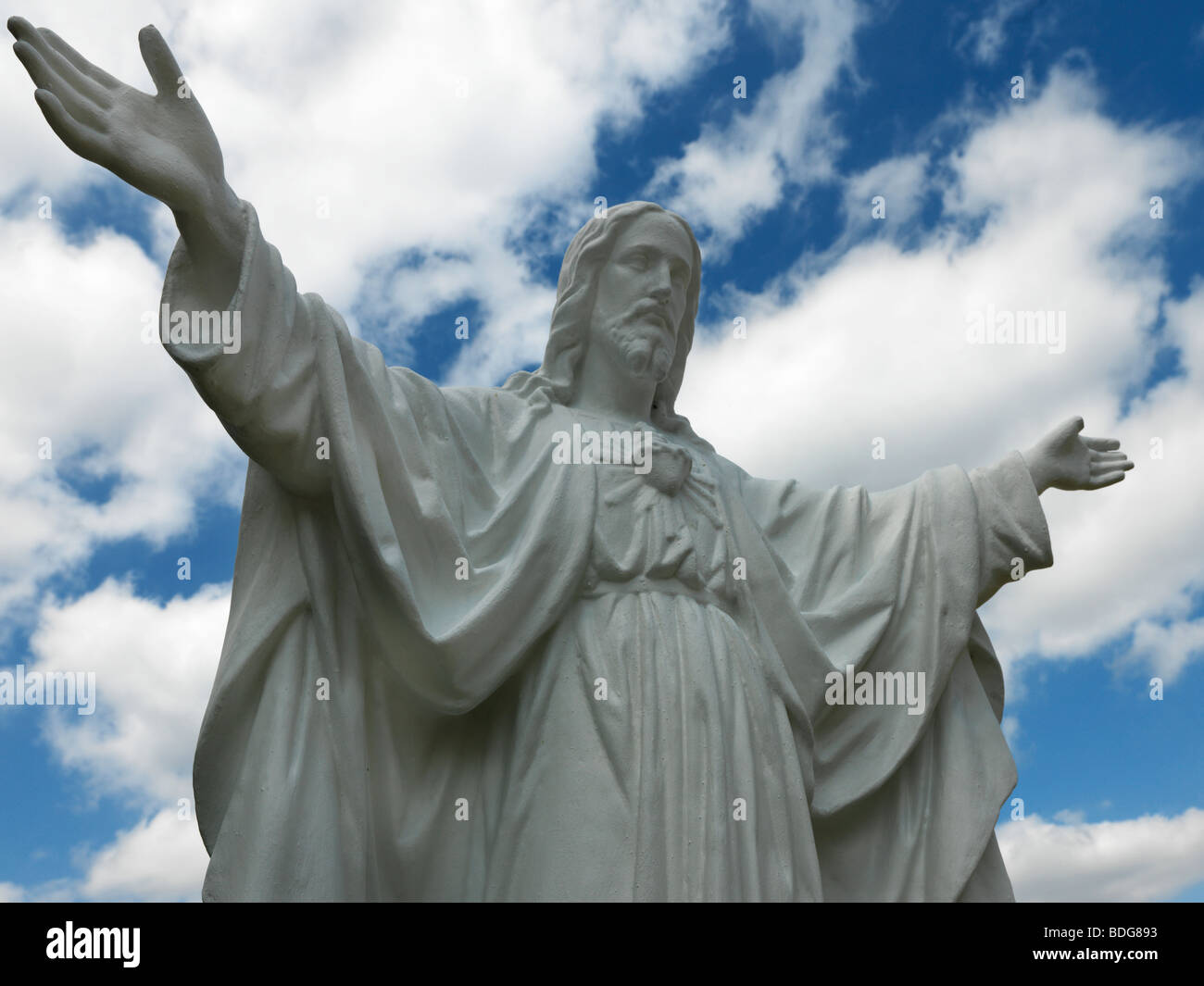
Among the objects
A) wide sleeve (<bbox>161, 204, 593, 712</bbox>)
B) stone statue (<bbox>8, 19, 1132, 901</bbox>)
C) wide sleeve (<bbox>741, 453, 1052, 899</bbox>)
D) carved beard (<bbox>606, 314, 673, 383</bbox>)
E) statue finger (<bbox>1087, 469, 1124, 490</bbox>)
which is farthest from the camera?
statue finger (<bbox>1087, 469, 1124, 490</bbox>)

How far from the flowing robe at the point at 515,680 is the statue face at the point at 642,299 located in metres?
0.53

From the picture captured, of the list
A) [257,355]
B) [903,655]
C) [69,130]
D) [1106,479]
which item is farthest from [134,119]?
[1106,479]

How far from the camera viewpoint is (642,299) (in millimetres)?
8484

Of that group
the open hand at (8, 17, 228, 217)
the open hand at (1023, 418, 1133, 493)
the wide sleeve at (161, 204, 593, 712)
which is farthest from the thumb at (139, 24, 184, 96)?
the open hand at (1023, 418, 1133, 493)

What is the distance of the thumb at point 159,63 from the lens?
668 cm

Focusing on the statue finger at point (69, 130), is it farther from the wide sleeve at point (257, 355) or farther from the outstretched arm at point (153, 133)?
the wide sleeve at point (257, 355)

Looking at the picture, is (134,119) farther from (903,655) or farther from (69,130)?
(903,655)

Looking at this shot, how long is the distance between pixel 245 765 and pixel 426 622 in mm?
1003

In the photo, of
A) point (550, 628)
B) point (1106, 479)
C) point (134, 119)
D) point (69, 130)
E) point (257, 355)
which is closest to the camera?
point (69, 130)

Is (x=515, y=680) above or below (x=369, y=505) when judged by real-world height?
below

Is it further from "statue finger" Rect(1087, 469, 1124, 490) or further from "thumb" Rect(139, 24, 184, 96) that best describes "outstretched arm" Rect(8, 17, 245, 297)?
"statue finger" Rect(1087, 469, 1124, 490)

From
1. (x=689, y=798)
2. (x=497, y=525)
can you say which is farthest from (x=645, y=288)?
(x=689, y=798)

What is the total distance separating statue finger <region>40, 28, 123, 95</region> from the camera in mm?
6531

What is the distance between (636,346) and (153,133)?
9.25 feet
